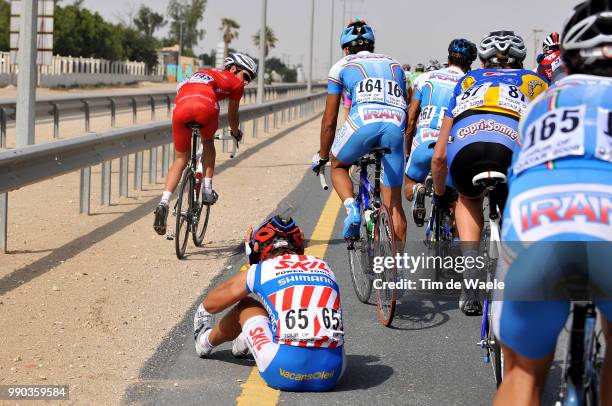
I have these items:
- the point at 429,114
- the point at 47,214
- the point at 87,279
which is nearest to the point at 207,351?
the point at 87,279

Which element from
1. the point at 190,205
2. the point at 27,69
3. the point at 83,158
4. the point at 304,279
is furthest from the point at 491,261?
the point at 27,69

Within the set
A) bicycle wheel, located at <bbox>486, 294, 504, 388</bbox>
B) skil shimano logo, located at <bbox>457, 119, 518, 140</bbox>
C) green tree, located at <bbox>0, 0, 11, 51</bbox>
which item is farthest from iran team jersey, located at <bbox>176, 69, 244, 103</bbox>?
green tree, located at <bbox>0, 0, 11, 51</bbox>

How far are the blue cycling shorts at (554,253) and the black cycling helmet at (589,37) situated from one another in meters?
0.36

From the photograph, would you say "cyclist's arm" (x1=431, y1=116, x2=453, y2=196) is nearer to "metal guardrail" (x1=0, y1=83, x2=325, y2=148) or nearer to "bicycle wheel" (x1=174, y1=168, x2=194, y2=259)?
"bicycle wheel" (x1=174, y1=168, x2=194, y2=259)

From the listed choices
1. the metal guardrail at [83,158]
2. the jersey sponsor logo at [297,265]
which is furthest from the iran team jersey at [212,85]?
the jersey sponsor logo at [297,265]

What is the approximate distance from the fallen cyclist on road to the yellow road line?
3.5 inches

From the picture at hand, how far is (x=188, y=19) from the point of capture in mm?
192500

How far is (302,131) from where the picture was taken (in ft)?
113

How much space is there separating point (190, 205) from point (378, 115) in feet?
9.04

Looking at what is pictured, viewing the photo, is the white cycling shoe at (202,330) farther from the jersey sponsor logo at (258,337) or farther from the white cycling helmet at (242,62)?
the white cycling helmet at (242,62)

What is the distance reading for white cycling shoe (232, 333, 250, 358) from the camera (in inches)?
248

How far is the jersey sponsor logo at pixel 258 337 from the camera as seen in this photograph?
5.94m

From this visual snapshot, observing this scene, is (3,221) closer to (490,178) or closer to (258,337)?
(258,337)

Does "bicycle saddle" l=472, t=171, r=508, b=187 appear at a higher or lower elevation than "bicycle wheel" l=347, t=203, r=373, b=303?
higher
